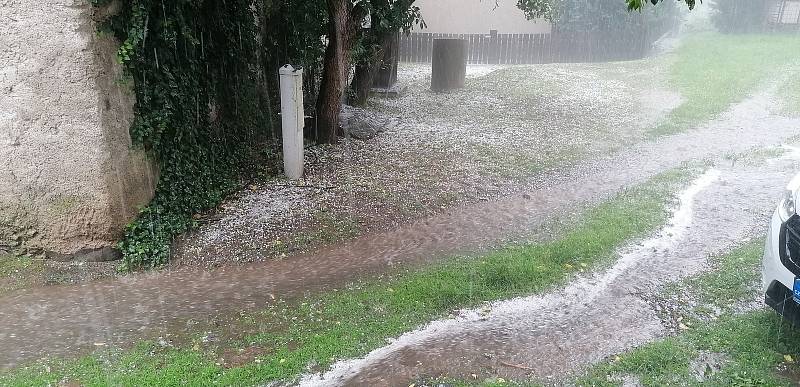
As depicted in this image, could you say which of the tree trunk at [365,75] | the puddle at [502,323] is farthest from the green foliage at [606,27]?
the puddle at [502,323]

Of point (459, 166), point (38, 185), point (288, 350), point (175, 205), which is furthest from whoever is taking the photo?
point (459, 166)

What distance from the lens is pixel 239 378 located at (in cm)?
398

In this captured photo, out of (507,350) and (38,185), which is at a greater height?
(38,185)

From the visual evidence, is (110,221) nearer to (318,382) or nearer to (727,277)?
(318,382)

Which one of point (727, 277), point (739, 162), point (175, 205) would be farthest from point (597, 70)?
point (175, 205)

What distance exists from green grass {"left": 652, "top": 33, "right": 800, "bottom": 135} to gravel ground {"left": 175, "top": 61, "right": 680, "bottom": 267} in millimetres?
555

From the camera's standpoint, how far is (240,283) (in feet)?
17.9

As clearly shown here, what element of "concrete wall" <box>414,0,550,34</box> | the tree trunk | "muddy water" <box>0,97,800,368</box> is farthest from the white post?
"concrete wall" <box>414,0,550,34</box>

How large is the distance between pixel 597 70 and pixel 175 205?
610 inches

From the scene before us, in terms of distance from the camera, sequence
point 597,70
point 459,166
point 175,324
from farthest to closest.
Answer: point 597,70 → point 459,166 → point 175,324

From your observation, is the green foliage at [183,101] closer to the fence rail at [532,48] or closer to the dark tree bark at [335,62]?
the dark tree bark at [335,62]

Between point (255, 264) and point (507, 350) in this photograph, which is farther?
point (255, 264)

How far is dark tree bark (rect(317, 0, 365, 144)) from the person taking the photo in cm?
873

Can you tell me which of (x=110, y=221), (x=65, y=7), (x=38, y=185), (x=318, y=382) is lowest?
(x=318, y=382)
